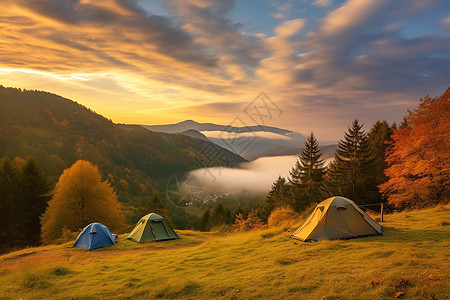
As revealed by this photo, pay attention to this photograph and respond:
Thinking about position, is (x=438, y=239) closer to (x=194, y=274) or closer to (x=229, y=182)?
(x=194, y=274)

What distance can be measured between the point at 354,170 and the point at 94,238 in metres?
34.1

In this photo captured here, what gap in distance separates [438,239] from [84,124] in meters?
210

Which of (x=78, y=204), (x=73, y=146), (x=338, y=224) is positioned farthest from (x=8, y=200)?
(x=73, y=146)

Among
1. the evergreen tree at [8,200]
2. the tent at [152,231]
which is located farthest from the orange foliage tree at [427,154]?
the evergreen tree at [8,200]

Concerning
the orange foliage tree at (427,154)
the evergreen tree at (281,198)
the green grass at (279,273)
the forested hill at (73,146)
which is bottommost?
the evergreen tree at (281,198)

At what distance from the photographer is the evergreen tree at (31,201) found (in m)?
36.4

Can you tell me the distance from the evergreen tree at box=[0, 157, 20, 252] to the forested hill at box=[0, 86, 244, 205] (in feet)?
220

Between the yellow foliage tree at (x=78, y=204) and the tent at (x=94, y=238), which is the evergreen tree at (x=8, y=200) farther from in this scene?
the tent at (x=94, y=238)

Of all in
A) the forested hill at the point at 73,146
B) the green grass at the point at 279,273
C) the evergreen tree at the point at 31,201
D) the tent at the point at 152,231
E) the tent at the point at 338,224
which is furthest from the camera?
the forested hill at the point at 73,146

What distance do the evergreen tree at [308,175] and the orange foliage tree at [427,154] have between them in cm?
1657

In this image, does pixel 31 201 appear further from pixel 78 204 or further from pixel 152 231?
pixel 152 231

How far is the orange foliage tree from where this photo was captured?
23281 millimetres

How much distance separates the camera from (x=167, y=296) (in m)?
7.79

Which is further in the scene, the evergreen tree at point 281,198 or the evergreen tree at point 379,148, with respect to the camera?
the evergreen tree at point 281,198
